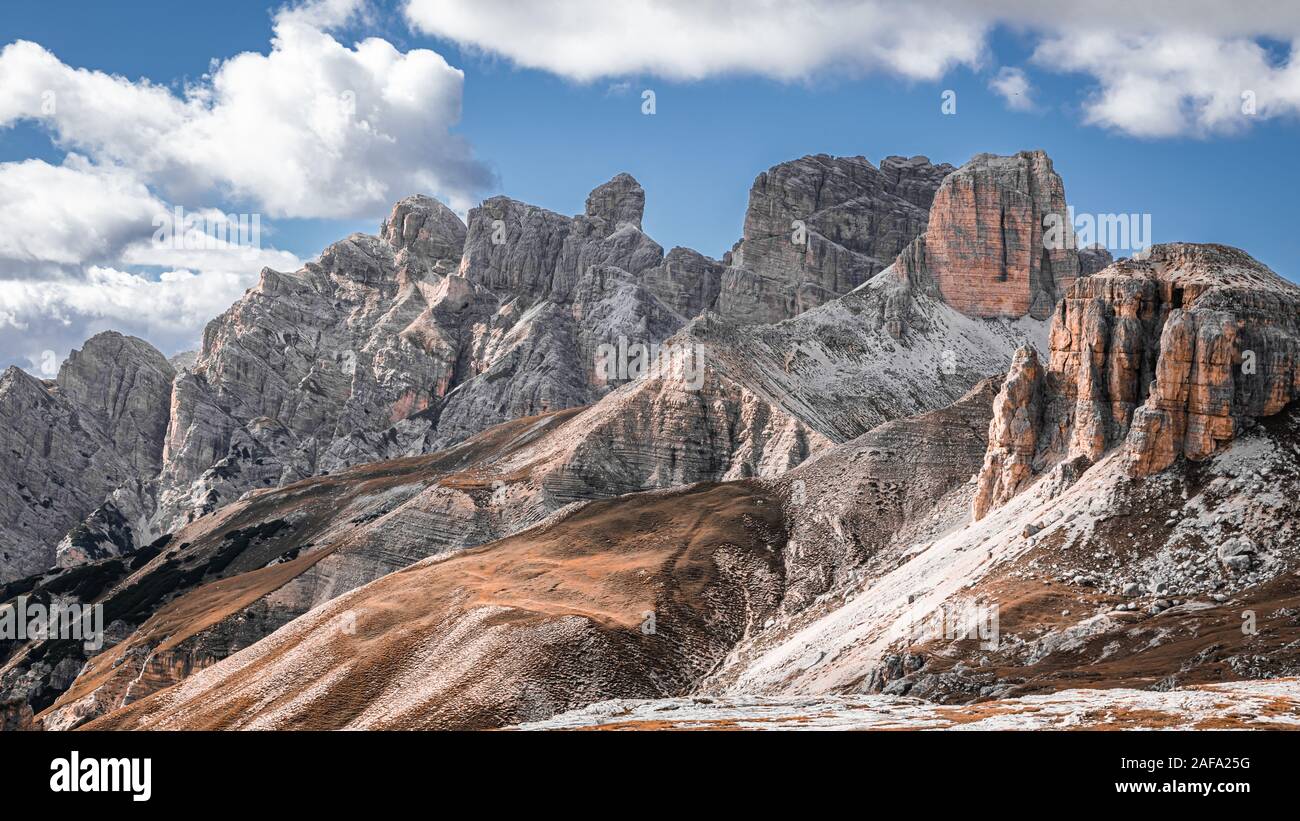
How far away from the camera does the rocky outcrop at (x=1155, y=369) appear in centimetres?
8650

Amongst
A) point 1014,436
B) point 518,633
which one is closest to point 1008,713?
point 518,633

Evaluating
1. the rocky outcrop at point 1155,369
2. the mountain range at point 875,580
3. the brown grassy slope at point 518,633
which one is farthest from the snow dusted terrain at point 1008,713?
the rocky outcrop at point 1155,369

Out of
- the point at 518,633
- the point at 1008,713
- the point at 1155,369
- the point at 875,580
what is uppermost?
the point at 1155,369

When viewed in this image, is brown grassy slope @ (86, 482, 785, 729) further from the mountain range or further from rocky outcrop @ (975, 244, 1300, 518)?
rocky outcrop @ (975, 244, 1300, 518)

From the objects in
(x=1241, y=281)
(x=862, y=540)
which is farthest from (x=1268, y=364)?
(x=862, y=540)

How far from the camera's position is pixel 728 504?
141m

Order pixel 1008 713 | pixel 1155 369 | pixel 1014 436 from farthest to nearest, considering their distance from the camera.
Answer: pixel 1014 436 → pixel 1155 369 → pixel 1008 713

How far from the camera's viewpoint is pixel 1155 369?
95.1 m

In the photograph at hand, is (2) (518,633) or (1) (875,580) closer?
(2) (518,633)

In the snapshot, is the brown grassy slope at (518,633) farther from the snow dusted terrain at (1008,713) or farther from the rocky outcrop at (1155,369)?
the rocky outcrop at (1155,369)

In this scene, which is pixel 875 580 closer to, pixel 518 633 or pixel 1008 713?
pixel 518 633

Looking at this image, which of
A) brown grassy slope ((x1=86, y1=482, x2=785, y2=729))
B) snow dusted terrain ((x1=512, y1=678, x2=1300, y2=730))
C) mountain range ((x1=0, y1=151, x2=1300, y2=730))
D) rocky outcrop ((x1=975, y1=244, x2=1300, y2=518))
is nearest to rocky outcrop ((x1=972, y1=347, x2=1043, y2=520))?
rocky outcrop ((x1=975, y1=244, x2=1300, y2=518))

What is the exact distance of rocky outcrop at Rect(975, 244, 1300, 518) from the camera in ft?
284
